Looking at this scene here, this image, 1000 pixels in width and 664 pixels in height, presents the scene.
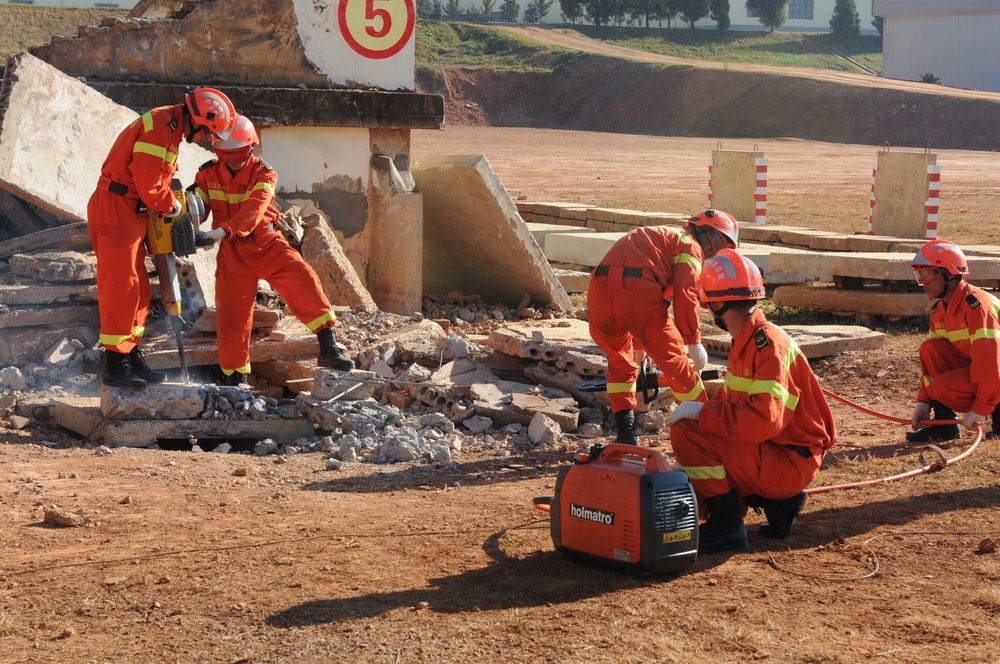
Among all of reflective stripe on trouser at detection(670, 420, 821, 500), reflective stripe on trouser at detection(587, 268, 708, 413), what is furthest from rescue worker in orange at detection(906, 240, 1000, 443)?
reflective stripe on trouser at detection(670, 420, 821, 500)

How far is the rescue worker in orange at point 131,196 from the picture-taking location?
6.55 metres

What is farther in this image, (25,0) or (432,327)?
(25,0)

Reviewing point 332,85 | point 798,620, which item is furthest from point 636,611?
point 332,85

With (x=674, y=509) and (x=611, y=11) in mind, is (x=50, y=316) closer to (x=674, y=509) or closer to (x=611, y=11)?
(x=674, y=509)

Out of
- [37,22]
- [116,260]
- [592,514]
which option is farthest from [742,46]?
[592,514]

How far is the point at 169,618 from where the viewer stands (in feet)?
12.7

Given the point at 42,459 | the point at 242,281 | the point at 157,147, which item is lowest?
the point at 42,459

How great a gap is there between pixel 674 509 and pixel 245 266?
3913mm

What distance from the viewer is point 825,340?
903cm

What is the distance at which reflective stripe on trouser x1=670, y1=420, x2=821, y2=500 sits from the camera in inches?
183

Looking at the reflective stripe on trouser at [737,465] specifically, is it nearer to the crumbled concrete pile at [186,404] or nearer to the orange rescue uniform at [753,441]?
the orange rescue uniform at [753,441]

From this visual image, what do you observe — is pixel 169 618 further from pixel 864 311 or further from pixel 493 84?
pixel 493 84

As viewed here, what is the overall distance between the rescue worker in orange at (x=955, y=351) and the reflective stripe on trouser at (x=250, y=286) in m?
3.80

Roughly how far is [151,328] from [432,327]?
7.42ft
